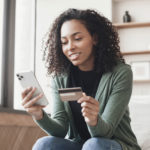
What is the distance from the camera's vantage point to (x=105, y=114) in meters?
1.32

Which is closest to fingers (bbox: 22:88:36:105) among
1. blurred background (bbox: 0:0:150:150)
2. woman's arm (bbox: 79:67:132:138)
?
woman's arm (bbox: 79:67:132:138)

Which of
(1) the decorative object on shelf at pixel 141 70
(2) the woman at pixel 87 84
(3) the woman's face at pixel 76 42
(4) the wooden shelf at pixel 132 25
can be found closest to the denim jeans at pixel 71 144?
(2) the woman at pixel 87 84

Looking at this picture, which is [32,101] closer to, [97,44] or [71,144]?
[71,144]

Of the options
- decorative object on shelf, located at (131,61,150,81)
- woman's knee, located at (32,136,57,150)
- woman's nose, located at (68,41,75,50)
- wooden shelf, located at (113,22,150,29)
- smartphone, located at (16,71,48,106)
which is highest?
wooden shelf, located at (113,22,150,29)

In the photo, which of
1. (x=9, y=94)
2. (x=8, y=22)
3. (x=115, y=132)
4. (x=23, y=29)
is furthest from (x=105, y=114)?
(x=23, y=29)

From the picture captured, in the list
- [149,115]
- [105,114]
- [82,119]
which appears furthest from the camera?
[149,115]

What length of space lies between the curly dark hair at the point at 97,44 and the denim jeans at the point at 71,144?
13.9 inches

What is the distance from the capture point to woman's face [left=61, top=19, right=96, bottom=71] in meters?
1.41

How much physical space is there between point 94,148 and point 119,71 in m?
0.38

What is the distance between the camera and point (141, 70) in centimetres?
346

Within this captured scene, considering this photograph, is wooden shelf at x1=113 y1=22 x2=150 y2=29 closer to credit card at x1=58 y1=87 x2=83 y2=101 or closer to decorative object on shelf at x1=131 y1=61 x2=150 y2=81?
decorative object on shelf at x1=131 y1=61 x2=150 y2=81

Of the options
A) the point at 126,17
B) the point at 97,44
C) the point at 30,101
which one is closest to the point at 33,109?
the point at 30,101

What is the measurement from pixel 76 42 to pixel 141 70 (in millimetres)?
2170

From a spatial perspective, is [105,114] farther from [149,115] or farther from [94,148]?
[149,115]
